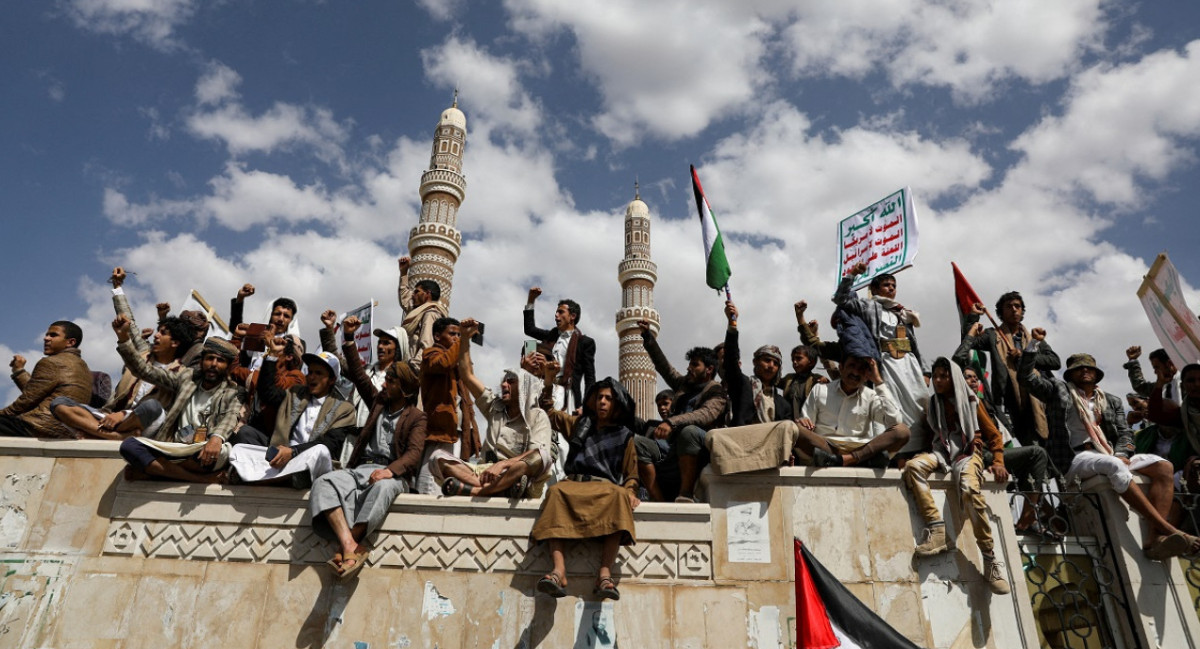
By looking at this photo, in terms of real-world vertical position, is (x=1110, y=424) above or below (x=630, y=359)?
below

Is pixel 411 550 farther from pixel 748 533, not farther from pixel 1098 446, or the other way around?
pixel 1098 446

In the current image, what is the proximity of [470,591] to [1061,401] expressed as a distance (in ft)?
13.2

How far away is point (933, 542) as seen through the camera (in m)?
3.95

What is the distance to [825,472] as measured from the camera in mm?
4160

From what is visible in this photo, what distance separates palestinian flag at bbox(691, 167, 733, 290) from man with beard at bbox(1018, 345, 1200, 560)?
85.7 inches

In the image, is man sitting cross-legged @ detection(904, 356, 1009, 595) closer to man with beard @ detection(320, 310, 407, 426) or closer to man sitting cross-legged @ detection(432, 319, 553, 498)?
man sitting cross-legged @ detection(432, 319, 553, 498)

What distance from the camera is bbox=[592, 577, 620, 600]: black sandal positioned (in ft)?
11.9

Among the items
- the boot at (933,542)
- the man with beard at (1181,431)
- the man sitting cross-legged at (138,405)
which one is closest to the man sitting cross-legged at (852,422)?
the boot at (933,542)

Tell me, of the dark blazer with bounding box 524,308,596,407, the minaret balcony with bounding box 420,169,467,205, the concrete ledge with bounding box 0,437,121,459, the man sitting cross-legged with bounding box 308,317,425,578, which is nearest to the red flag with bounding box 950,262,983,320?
the dark blazer with bounding box 524,308,596,407

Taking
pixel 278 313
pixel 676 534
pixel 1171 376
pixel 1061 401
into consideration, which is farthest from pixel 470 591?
pixel 1171 376

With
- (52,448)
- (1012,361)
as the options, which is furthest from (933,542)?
(52,448)

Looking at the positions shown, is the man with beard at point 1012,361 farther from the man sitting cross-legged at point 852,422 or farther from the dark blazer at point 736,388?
the dark blazer at point 736,388

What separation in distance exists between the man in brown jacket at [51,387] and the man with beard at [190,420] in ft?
1.00

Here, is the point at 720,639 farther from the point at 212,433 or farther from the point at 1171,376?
the point at 1171,376
